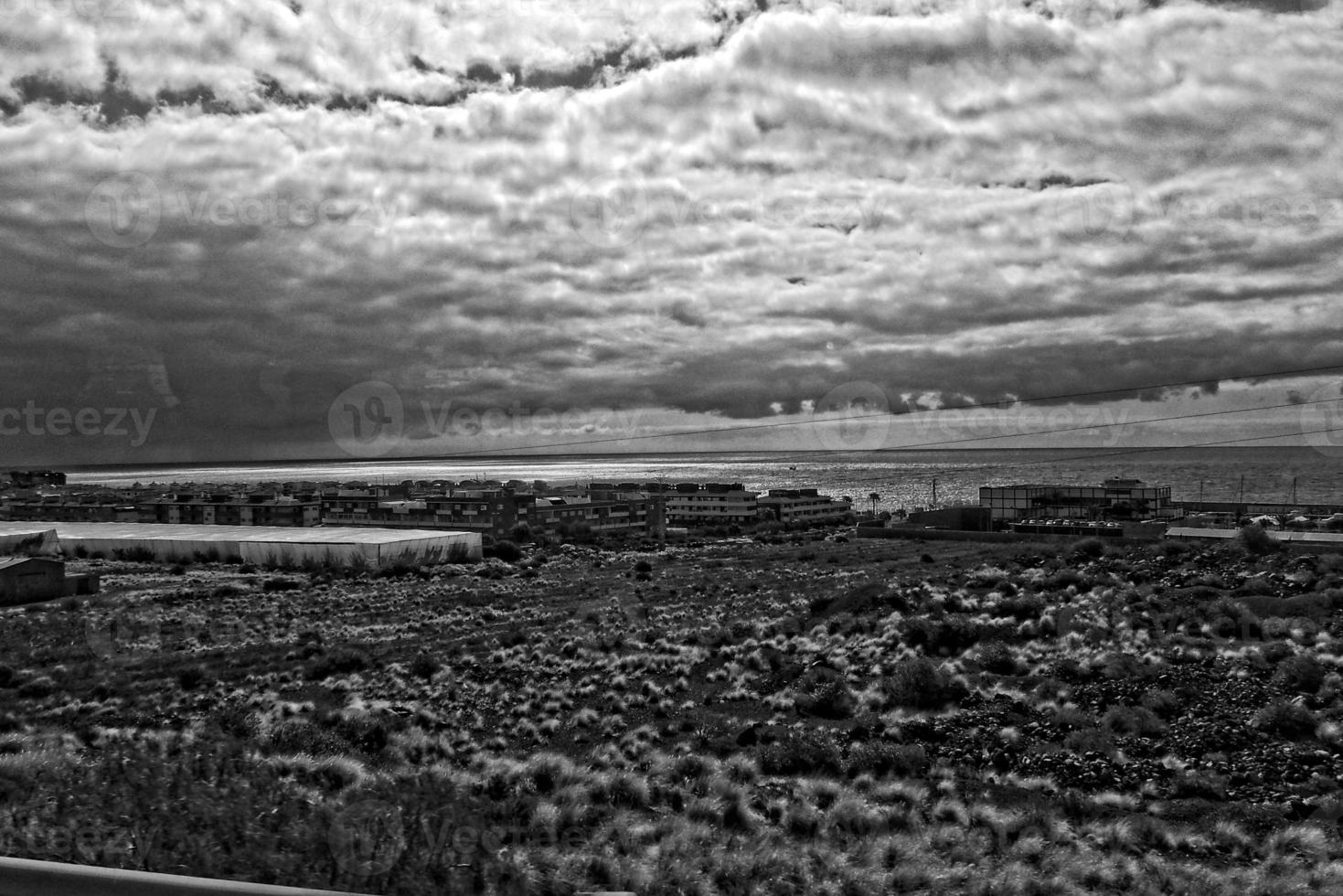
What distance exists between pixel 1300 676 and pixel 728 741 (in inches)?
348

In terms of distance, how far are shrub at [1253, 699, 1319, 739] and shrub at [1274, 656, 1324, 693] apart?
1318 millimetres

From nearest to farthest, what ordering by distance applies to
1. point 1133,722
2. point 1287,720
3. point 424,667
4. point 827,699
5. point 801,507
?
point 1287,720 → point 1133,722 → point 827,699 → point 424,667 → point 801,507

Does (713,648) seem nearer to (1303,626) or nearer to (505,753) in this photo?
(505,753)

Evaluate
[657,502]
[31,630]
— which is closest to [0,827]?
[31,630]

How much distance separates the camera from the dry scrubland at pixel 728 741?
682 cm

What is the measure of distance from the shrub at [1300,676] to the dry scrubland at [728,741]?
2.9 inches

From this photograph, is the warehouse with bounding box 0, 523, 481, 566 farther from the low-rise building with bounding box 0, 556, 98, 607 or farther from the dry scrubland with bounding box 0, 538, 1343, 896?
the dry scrubland with bounding box 0, 538, 1343, 896

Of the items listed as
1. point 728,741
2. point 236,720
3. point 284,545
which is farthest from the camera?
point 284,545

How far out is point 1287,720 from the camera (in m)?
11.6

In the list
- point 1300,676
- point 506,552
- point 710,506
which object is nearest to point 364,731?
point 1300,676

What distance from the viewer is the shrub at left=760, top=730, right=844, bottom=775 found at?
11.1m

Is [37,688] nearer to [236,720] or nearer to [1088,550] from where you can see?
[236,720]

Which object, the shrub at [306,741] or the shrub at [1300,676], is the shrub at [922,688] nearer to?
the shrub at [1300,676]

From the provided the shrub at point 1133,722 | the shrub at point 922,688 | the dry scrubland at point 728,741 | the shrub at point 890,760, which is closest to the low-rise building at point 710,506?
the dry scrubland at point 728,741
